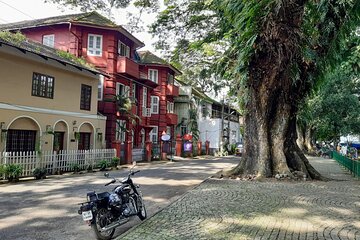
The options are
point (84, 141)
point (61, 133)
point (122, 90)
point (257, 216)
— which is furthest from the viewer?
point (122, 90)

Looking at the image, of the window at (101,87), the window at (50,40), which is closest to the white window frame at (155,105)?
the window at (101,87)

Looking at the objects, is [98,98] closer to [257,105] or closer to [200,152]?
[257,105]

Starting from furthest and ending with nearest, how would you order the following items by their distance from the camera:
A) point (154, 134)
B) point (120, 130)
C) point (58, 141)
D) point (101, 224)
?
1. point (154, 134)
2. point (120, 130)
3. point (58, 141)
4. point (101, 224)

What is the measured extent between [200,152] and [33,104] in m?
Result: 23.0

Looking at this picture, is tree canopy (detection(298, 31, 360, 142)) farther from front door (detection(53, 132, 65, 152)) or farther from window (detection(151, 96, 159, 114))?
front door (detection(53, 132, 65, 152))

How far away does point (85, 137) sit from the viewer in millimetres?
21469

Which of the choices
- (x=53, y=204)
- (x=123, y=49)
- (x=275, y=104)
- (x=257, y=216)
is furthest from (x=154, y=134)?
(x=257, y=216)

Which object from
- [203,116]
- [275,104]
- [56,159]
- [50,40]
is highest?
[50,40]

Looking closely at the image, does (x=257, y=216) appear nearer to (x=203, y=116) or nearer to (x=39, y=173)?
(x=39, y=173)

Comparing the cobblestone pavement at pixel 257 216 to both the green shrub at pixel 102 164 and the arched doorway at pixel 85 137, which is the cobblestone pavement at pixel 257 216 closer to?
the green shrub at pixel 102 164

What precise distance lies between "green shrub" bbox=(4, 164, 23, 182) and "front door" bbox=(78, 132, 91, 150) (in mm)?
7775

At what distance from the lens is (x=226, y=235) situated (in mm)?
5934

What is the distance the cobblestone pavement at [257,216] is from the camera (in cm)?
605

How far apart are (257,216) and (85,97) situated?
15742 mm
